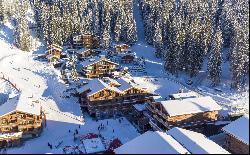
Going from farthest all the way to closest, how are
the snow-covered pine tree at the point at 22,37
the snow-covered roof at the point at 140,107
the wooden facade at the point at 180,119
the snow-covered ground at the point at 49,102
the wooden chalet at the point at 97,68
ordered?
the snow-covered pine tree at the point at 22,37 → the wooden chalet at the point at 97,68 → the snow-covered roof at the point at 140,107 → the snow-covered ground at the point at 49,102 → the wooden facade at the point at 180,119

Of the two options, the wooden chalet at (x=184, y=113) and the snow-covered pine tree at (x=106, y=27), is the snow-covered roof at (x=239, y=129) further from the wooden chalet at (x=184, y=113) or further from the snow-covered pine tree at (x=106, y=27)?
the snow-covered pine tree at (x=106, y=27)

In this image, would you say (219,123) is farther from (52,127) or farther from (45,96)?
(45,96)

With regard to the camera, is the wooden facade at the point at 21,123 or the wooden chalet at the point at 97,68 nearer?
the wooden facade at the point at 21,123

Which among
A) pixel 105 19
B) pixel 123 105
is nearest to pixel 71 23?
pixel 105 19

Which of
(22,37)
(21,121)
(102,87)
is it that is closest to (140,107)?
(102,87)

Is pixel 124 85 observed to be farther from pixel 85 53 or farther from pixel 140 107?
pixel 85 53

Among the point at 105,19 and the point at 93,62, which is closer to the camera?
the point at 93,62

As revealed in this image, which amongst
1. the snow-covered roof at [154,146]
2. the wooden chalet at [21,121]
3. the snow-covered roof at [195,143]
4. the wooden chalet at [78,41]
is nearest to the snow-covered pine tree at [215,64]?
the snow-covered roof at [195,143]
